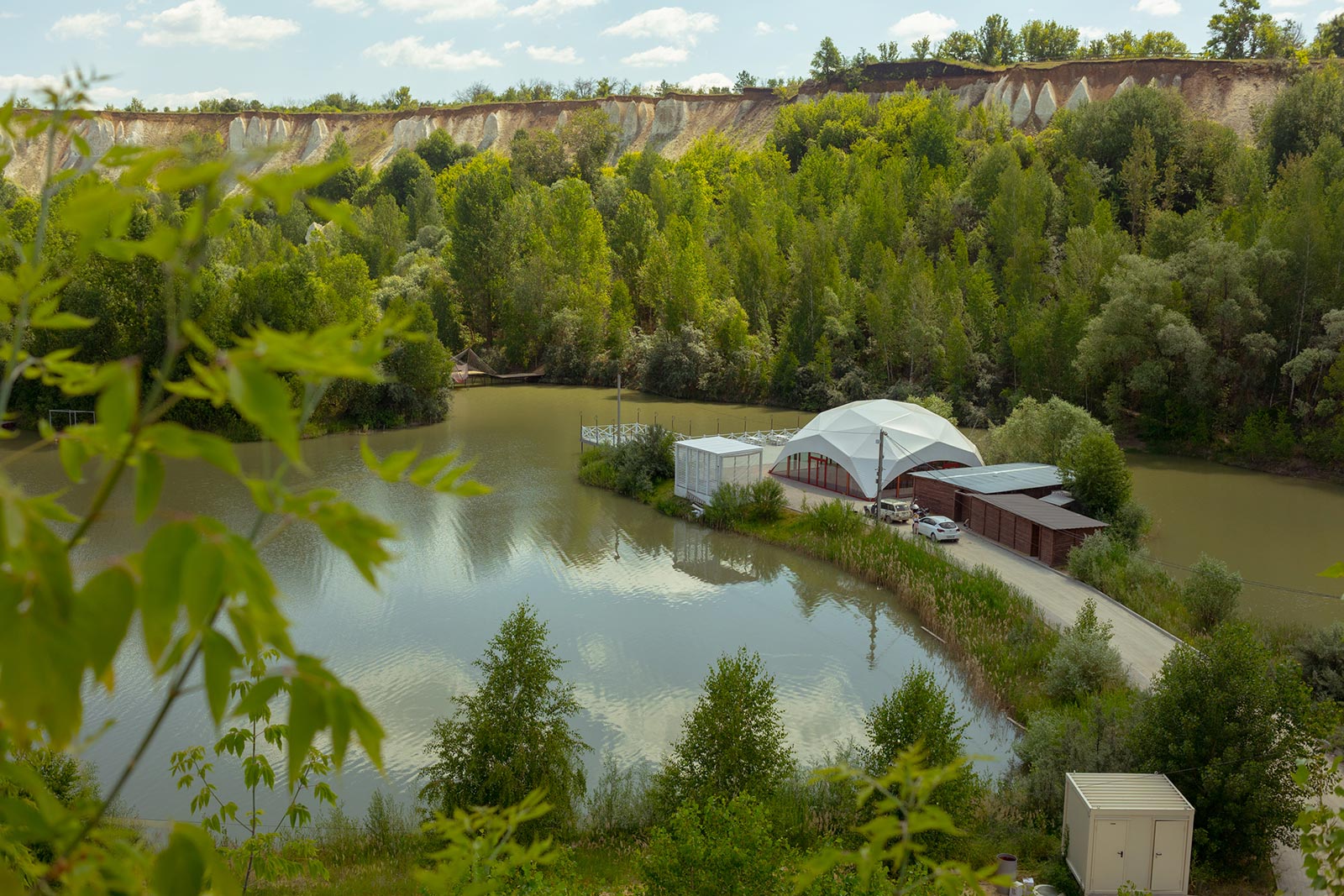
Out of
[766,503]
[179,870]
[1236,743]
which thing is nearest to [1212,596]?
[1236,743]

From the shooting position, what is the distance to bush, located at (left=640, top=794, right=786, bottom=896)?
6.98 metres

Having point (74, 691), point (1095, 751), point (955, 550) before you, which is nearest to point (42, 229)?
point (74, 691)

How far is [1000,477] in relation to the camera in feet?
70.4

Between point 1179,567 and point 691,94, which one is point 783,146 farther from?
point 1179,567

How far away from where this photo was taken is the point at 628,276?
47.3 metres

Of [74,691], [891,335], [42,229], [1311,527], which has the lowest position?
[1311,527]

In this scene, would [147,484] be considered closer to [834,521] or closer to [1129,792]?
[1129,792]

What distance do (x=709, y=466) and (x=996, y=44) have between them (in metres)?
52.2

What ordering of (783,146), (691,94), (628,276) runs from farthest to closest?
(691,94) → (783,146) → (628,276)

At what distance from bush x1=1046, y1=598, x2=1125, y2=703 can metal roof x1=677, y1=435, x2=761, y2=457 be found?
10.6m

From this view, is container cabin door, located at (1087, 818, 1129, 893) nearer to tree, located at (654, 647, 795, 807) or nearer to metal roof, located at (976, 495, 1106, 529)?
tree, located at (654, 647, 795, 807)

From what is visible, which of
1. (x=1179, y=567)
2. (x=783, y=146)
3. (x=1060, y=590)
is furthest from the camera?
(x=783, y=146)

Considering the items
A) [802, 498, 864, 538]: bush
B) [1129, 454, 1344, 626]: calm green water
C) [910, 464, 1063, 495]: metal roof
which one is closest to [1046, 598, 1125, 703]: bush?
[1129, 454, 1344, 626]: calm green water

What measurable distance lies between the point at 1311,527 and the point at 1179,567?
18.3ft
